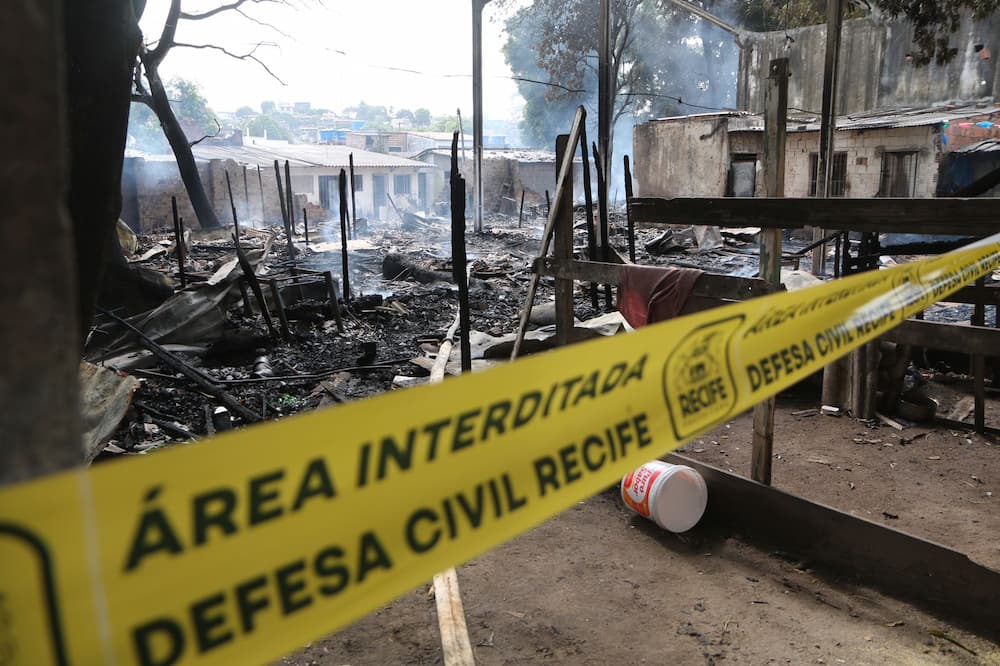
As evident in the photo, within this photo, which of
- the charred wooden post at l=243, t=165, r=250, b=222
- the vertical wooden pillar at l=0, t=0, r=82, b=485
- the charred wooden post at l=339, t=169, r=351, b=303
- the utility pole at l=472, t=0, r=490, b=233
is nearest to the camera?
the vertical wooden pillar at l=0, t=0, r=82, b=485

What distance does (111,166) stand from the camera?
3.55m

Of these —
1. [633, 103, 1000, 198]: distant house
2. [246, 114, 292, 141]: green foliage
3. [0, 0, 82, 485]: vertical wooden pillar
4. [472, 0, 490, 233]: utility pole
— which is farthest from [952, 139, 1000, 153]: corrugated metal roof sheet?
[246, 114, 292, 141]: green foliage

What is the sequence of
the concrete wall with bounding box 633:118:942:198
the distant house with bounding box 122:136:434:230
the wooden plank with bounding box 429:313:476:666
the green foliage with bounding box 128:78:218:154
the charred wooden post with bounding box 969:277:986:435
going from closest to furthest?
the wooden plank with bounding box 429:313:476:666 < the charred wooden post with bounding box 969:277:986:435 < the concrete wall with bounding box 633:118:942:198 < the distant house with bounding box 122:136:434:230 < the green foliage with bounding box 128:78:218:154

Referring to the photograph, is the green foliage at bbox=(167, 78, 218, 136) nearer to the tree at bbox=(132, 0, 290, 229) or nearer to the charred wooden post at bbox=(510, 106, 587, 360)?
the tree at bbox=(132, 0, 290, 229)

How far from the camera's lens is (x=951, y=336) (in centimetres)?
403

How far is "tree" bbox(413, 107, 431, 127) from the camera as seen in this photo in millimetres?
102750

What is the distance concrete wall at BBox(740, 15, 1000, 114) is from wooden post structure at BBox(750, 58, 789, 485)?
19.7m

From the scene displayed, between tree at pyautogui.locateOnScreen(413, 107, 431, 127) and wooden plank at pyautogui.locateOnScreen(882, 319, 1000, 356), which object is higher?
tree at pyautogui.locateOnScreen(413, 107, 431, 127)

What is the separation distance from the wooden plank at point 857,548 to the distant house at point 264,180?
61.6ft

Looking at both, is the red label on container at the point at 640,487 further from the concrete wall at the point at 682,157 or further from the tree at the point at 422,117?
the tree at the point at 422,117

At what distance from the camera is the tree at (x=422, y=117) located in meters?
103

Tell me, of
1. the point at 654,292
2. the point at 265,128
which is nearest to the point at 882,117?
the point at 654,292

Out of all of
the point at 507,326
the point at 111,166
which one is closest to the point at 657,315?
the point at 111,166

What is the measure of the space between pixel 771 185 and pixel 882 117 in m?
21.0
